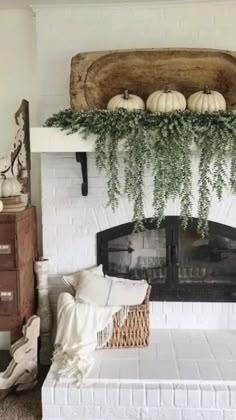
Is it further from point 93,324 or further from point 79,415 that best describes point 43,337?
point 79,415

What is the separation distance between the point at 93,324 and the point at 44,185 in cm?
91

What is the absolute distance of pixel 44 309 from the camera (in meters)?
2.60

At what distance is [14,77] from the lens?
2703 mm

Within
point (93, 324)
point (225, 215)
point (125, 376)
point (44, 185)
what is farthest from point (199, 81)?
point (125, 376)

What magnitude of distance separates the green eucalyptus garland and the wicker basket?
59 centimetres

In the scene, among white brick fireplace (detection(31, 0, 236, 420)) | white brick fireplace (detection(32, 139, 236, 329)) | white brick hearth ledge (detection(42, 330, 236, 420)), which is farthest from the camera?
white brick fireplace (detection(32, 139, 236, 329))

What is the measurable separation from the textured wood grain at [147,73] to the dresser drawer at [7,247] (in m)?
0.78

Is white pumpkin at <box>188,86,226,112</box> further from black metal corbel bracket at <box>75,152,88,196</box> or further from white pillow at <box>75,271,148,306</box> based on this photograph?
white pillow at <box>75,271,148,306</box>

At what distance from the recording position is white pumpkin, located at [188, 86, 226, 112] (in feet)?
7.32

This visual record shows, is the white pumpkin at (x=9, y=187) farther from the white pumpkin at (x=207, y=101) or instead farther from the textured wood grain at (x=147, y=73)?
the white pumpkin at (x=207, y=101)

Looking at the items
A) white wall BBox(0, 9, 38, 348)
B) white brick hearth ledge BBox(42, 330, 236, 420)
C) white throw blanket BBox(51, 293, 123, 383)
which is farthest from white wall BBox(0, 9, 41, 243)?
white brick hearth ledge BBox(42, 330, 236, 420)

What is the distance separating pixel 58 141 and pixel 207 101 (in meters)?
0.82

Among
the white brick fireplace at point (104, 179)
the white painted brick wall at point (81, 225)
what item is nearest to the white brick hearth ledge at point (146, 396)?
the white brick fireplace at point (104, 179)

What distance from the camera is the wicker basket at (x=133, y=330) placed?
240cm
